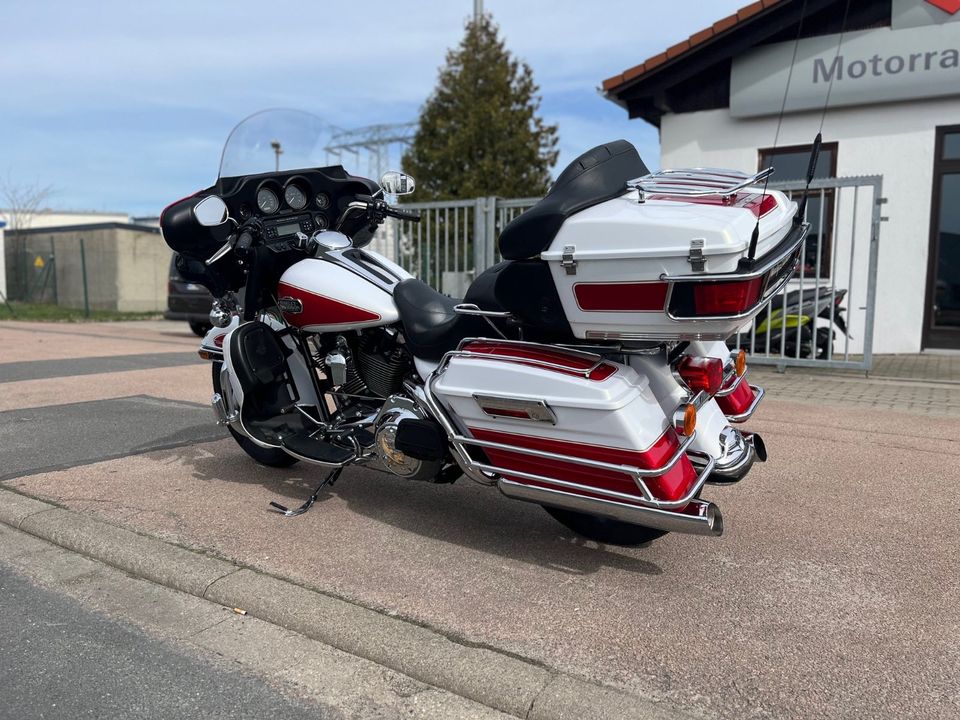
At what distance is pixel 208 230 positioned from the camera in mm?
3998

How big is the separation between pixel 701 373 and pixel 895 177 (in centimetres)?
878

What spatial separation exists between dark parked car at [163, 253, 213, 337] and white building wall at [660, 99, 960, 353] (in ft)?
30.7

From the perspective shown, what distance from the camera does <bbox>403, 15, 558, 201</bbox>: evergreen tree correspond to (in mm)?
17109

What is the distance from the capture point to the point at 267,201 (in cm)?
412

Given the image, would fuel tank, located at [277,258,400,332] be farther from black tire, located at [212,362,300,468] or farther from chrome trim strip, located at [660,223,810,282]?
chrome trim strip, located at [660,223,810,282]

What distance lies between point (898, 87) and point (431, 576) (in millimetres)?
9588

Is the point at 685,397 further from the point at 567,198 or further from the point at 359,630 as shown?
the point at 359,630

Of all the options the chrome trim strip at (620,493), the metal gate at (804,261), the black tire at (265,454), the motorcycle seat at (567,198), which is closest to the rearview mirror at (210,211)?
the black tire at (265,454)

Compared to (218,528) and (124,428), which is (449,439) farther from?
(124,428)

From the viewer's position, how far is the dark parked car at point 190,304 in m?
13.6

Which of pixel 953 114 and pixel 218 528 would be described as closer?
pixel 218 528

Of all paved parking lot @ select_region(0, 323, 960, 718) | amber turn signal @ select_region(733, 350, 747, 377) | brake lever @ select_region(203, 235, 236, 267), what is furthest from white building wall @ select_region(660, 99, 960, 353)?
brake lever @ select_region(203, 235, 236, 267)

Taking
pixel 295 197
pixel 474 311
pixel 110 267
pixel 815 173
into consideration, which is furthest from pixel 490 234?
pixel 110 267

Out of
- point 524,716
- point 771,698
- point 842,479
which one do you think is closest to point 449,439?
point 524,716
